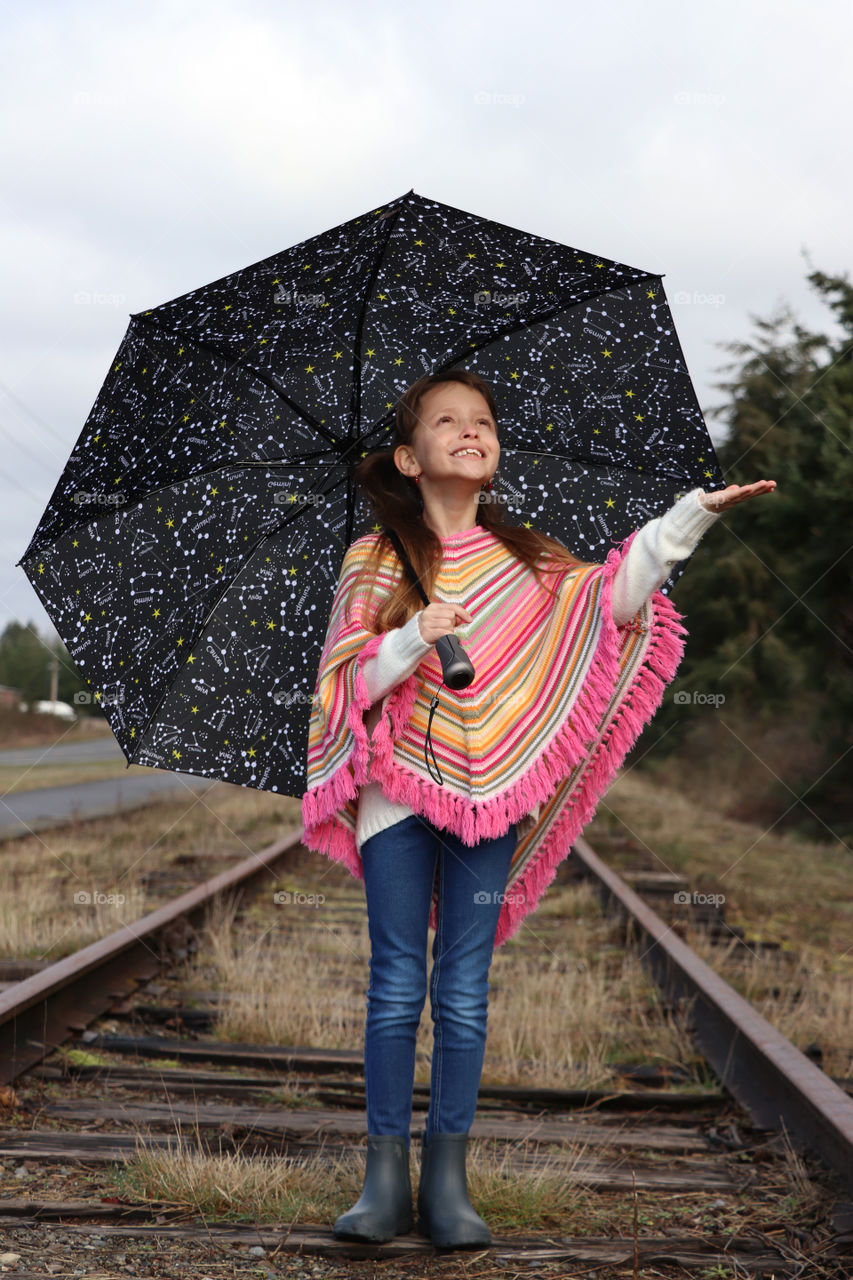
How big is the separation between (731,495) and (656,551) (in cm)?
21

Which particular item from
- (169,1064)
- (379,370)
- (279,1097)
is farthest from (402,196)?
(169,1064)

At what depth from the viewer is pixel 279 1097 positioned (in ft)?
12.3

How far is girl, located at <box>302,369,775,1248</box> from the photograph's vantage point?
2.64 m

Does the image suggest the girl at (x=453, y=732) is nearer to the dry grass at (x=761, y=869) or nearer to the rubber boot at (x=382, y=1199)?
the rubber boot at (x=382, y=1199)

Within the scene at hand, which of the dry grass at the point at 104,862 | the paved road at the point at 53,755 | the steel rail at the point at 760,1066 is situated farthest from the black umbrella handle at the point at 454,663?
the paved road at the point at 53,755

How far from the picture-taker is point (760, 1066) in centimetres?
371

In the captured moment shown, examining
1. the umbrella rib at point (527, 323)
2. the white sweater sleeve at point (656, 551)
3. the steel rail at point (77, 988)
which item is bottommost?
the steel rail at point (77, 988)

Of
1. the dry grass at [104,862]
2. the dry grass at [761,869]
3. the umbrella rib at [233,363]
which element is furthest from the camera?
the dry grass at [761,869]

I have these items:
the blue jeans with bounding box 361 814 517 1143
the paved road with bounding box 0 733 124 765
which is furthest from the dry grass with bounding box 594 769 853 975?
the paved road with bounding box 0 733 124 765

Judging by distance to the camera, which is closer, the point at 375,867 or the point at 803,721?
the point at 375,867

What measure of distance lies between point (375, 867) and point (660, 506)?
3.98 ft

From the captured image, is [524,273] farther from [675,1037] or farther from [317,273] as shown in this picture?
[675,1037]

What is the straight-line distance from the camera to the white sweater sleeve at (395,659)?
2523 mm

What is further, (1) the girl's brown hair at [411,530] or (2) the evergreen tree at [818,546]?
(2) the evergreen tree at [818,546]
